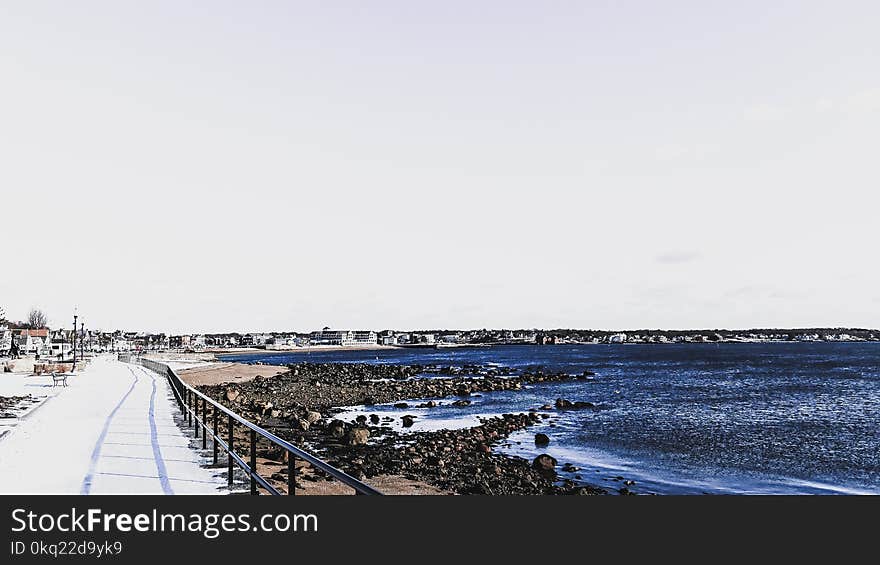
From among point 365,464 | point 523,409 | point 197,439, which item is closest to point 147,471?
point 197,439

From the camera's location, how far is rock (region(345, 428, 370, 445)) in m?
23.2

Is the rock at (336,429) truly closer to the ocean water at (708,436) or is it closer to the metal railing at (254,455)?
the ocean water at (708,436)

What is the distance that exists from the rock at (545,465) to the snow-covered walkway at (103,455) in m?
10.2

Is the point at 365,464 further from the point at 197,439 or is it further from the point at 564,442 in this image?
the point at 564,442

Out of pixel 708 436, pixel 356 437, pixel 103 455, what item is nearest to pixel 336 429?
pixel 356 437

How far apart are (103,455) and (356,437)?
44.4 feet

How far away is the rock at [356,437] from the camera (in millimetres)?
23219

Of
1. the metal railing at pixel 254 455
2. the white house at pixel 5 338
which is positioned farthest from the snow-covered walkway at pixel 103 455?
the white house at pixel 5 338

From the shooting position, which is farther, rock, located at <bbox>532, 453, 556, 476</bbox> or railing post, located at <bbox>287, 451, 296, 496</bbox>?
rock, located at <bbox>532, 453, 556, 476</bbox>

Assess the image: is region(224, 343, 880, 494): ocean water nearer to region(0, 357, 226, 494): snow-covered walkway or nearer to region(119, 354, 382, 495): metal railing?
region(119, 354, 382, 495): metal railing

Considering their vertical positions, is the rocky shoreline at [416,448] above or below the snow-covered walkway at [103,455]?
below

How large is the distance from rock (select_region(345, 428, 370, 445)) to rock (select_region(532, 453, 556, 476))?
633 cm

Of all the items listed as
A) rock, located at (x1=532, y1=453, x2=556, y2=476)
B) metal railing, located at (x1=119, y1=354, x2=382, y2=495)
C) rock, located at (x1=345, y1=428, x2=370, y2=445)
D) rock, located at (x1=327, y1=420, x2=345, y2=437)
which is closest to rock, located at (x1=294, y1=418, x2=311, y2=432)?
rock, located at (x1=327, y1=420, x2=345, y2=437)

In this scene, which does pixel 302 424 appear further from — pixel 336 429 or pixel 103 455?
pixel 103 455
